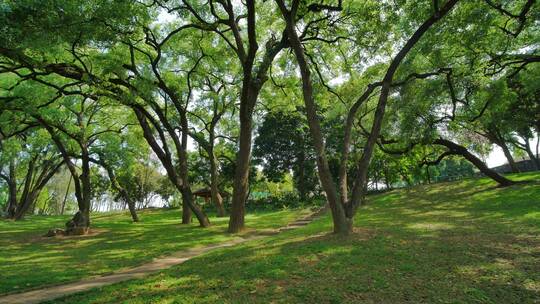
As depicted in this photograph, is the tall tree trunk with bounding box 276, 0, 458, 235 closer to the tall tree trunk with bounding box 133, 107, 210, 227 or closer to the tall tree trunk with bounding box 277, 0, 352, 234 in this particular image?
the tall tree trunk with bounding box 277, 0, 352, 234

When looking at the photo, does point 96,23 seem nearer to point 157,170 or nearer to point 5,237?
point 5,237

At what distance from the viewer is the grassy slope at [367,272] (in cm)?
525

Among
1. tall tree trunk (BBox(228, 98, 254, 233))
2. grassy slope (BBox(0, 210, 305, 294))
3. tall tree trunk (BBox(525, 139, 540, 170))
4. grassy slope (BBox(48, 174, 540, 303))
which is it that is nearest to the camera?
grassy slope (BBox(48, 174, 540, 303))

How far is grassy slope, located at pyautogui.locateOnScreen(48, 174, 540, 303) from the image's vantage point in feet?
17.2

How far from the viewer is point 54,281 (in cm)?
752

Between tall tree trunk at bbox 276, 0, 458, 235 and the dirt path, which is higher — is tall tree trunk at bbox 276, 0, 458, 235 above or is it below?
above

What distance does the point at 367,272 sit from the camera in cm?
634

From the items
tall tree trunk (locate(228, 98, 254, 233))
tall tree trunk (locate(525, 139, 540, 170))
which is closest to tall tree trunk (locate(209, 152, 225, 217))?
tall tree trunk (locate(228, 98, 254, 233))

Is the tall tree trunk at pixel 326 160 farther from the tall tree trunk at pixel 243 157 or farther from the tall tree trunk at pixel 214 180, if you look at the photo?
the tall tree trunk at pixel 214 180

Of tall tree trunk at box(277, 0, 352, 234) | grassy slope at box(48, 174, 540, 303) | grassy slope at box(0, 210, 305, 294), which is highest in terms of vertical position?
tall tree trunk at box(277, 0, 352, 234)

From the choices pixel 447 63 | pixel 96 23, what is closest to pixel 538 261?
pixel 447 63

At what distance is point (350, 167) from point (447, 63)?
18.1 meters

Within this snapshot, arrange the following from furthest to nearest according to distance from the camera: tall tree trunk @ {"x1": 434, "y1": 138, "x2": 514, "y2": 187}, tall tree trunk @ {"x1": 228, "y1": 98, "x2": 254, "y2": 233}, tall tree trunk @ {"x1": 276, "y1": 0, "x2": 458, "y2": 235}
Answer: tall tree trunk @ {"x1": 434, "y1": 138, "x2": 514, "y2": 187} → tall tree trunk @ {"x1": 228, "y1": 98, "x2": 254, "y2": 233} → tall tree trunk @ {"x1": 276, "y1": 0, "x2": 458, "y2": 235}

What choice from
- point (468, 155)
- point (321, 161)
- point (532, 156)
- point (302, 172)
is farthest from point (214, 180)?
point (532, 156)
